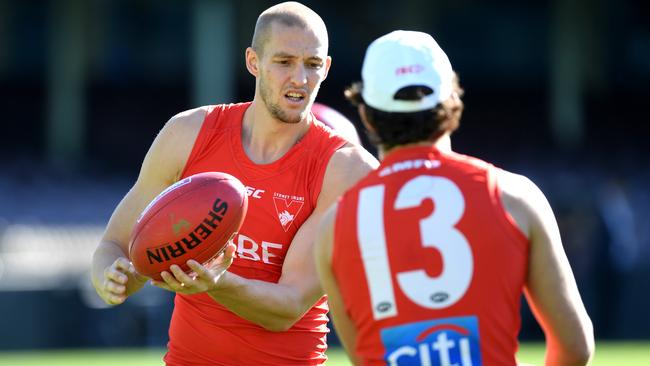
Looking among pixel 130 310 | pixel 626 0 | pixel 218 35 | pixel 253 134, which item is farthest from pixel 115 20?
pixel 253 134

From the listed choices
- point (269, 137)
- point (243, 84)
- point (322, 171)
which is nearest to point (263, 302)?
point (322, 171)

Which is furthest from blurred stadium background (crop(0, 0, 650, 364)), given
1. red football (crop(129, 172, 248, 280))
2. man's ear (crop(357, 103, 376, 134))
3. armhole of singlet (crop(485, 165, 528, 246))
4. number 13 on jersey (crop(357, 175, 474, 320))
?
armhole of singlet (crop(485, 165, 528, 246))

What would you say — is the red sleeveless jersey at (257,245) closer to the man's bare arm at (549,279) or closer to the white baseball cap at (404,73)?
the white baseball cap at (404,73)

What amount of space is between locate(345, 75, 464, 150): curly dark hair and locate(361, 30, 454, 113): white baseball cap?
0.05 feet

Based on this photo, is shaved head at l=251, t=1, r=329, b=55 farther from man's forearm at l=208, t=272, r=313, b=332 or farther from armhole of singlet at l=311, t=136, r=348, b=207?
man's forearm at l=208, t=272, r=313, b=332

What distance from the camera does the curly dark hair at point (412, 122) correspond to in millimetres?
3701

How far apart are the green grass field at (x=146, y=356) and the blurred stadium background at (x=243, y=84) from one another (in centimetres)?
387

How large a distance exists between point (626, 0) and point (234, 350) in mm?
28756

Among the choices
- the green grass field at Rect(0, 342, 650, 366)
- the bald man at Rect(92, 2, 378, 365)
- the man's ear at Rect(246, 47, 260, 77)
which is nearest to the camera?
the bald man at Rect(92, 2, 378, 365)

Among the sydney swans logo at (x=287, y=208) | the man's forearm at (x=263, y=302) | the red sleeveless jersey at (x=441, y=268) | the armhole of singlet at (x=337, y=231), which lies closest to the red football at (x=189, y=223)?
the man's forearm at (x=263, y=302)

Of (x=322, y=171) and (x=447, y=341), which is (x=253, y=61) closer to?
(x=322, y=171)

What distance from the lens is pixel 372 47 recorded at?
3.82m

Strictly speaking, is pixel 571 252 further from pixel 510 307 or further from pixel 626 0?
pixel 626 0

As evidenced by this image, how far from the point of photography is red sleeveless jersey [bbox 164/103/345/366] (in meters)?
4.99
